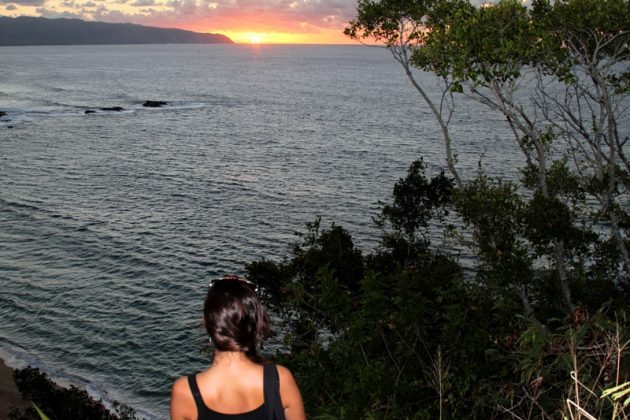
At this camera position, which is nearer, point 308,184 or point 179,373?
point 179,373

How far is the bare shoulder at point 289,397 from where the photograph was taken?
146 inches

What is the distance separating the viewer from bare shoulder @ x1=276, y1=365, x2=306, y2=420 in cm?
370

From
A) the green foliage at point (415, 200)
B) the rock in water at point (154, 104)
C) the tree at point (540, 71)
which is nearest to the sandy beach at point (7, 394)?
the green foliage at point (415, 200)

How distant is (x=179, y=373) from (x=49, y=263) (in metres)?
19.6

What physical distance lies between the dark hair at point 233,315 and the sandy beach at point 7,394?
96.8 ft

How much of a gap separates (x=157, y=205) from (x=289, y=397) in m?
59.8

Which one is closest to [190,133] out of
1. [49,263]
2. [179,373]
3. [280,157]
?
[280,157]

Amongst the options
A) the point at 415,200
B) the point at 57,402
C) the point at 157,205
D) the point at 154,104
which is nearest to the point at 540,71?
the point at 415,200

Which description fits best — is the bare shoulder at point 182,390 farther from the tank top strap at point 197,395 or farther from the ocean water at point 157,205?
the ocean water at point 157,205

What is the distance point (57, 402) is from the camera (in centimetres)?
2780

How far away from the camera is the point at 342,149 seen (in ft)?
289

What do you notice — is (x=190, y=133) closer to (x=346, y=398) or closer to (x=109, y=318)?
(x=109, y=318)

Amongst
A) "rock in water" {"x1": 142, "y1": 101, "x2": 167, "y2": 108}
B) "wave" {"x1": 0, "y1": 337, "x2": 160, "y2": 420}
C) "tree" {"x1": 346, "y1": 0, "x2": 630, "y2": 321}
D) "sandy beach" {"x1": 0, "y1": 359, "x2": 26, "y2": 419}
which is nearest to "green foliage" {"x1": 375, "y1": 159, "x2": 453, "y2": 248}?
"tree" {"x1": 346, "y1": 0, "x2": 630, "y2": 321}

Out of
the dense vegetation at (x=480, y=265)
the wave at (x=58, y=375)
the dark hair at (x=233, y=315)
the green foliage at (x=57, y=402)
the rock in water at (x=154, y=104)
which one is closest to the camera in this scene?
the dark hair at (x=233, y=315)
